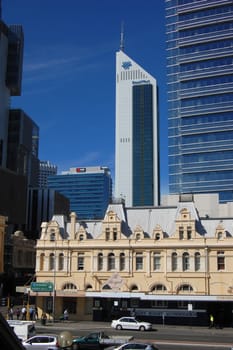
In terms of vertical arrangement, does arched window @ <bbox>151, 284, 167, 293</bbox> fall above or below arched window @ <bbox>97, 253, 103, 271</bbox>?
below

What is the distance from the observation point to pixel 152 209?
70375 mm

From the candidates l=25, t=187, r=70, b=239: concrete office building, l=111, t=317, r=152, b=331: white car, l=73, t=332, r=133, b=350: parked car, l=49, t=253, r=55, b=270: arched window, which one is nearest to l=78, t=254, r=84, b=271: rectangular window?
l=49, t=253, r=55, b=270: arched window

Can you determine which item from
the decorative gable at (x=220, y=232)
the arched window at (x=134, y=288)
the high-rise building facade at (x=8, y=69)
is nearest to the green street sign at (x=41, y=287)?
the arched window at (x=134, y=288)

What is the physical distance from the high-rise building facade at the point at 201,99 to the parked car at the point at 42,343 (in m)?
138

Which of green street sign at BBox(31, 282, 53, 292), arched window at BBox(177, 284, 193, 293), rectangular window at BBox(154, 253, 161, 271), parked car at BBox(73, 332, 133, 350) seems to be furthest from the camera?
rectangular window at BBox(154, 253, 161, 271)

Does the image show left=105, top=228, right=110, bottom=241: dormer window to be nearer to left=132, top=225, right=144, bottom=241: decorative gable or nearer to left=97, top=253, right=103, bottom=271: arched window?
left=97, top=253, right=103, bottom=271: arched window

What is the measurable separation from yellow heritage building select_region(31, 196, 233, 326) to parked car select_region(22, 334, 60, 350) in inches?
1162

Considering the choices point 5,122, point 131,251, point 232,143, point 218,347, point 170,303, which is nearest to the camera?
point 218,347

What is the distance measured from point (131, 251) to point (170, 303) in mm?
8702

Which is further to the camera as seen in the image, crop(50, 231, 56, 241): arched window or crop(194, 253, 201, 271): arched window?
crop(50, 231, 56, 241): arched window

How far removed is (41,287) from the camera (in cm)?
6375

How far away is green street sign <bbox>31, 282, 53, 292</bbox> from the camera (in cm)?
6353

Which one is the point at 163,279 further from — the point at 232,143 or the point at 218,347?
the point at 232,143

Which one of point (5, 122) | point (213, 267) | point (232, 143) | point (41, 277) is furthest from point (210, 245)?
point (5, 122)
